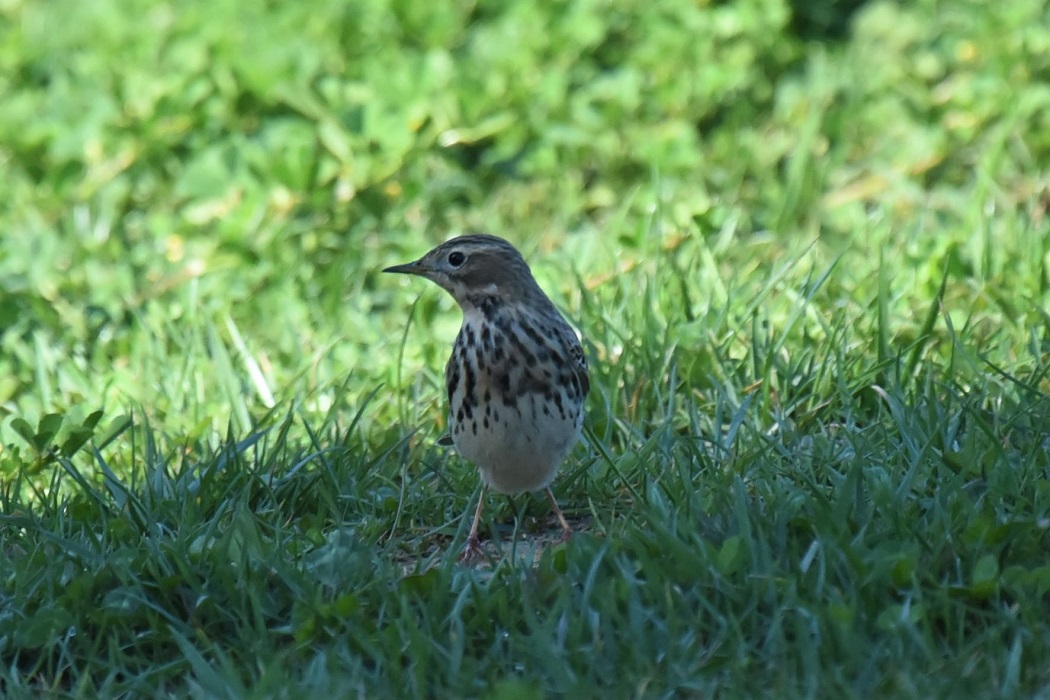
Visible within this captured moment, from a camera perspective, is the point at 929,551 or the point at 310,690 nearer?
the point at 310,690

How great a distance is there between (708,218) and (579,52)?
2306mm

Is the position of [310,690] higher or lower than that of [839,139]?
lower

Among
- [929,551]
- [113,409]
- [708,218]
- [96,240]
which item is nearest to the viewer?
[929,551]

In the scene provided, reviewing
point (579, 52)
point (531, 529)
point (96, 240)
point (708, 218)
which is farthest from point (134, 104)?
point (531, 529)

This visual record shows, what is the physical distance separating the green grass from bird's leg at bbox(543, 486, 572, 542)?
0.09m

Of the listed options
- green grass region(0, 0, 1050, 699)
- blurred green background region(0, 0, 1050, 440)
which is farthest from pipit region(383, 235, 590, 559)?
blurred green background region(0, 0, 1050, 440)

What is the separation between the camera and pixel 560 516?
16.3 ft

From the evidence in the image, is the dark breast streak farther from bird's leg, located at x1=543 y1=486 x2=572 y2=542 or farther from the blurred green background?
the blurred green background

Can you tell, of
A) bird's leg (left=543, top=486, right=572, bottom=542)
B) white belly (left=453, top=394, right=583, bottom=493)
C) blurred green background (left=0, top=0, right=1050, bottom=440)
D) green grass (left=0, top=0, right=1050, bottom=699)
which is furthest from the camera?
blurred green background (left=0, top=0, right=1050, bottom=440)

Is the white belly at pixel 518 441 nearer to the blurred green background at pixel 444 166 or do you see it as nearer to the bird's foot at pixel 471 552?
the bird's foot at pixel 471 552

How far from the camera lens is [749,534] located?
4.24 meters

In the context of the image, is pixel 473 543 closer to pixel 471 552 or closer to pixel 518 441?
pixel 471 552

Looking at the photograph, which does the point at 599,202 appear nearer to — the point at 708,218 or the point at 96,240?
the point at 708,218

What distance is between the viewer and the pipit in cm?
480
